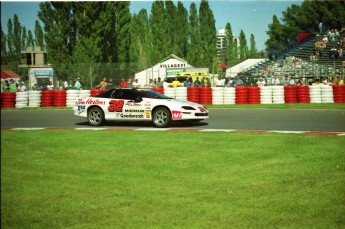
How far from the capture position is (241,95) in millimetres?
21953

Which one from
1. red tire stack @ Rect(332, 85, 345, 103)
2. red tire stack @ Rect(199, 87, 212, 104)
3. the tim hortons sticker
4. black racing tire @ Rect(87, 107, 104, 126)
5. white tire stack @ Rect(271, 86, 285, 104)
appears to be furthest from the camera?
red tire stack @ Rect(199, 87, 212, 104)

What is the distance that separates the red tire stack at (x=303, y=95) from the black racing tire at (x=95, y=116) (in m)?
10.7

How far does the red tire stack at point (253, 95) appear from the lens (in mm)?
21656

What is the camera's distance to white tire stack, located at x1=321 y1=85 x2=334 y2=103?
20.6m

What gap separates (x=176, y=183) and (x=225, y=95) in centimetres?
1610

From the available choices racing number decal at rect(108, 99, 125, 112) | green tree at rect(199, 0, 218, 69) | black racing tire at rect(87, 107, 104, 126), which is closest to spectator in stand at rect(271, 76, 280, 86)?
racing number decal at rect(108, 99, 125, 112)

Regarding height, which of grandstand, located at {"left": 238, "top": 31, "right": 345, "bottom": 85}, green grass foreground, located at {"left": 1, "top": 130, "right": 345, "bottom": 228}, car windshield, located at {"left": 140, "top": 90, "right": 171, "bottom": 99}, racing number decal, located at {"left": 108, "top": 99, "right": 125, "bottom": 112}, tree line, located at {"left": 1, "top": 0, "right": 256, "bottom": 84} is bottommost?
green grass foreground, located at {"left": 1, "top": 130, "right": 345, "bottom": 228}

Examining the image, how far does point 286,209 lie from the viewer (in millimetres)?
4902

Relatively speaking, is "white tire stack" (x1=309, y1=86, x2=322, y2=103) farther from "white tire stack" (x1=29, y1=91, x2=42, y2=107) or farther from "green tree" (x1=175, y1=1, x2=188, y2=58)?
"green tree" (x1=175, y1=1, x2=188, y2=58)

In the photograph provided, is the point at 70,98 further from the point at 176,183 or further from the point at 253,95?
the point at 176,183

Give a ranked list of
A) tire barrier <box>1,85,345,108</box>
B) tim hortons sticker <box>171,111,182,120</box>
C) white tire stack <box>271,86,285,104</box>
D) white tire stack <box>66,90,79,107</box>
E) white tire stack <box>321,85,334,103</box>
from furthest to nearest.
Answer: white tire stack <box>66,90,79,107</box>
white tire stack <box>271,86,285,104</box>
tire barrier <box>1,85,345,108</box>
white tire stack <box>321,85,334,103</box>
tim hortons sticker <box>171,111,182,120</box>

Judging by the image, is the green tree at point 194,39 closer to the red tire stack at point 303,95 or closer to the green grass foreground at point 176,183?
the red tire stack at point 303,95

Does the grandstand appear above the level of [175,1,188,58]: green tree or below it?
below

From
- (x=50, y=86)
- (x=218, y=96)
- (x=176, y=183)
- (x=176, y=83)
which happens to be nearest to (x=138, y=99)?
(x=176, y=183)
